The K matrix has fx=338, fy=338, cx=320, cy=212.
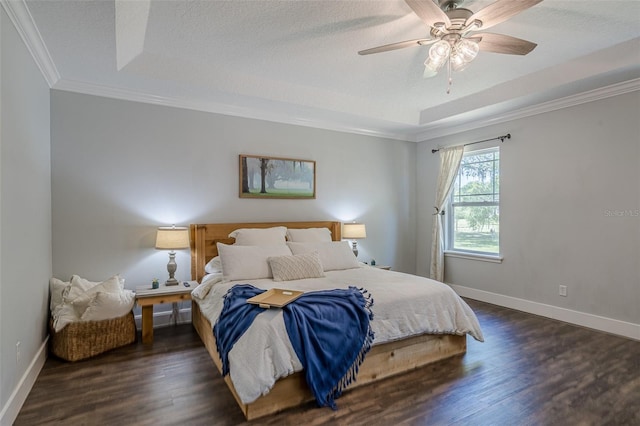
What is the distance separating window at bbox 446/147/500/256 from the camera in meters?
4.67

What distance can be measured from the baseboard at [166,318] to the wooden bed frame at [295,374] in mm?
206

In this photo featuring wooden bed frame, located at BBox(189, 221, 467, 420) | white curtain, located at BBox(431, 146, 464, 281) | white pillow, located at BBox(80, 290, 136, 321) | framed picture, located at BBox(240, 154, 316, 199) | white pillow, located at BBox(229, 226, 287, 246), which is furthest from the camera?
white curtain, located at BBox(431, 146, 464, 281)

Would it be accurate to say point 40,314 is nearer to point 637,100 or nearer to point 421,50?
point 421,50

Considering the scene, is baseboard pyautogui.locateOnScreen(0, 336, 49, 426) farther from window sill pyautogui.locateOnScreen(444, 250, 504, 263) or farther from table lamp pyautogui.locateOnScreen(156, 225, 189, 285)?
window sill pyautogui.locateOnScreen(444, 250, 504, 263)

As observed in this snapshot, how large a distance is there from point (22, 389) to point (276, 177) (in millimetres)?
3077

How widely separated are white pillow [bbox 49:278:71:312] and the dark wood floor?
0.47m

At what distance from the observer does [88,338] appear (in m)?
2.86

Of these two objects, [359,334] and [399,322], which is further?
[399,322]

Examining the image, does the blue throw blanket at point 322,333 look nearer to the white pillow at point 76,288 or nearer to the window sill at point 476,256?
the white pillow at point 76,288

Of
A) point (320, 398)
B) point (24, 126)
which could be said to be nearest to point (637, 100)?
point (320, 398)

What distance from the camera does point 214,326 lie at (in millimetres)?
2566

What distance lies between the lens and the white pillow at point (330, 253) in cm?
369

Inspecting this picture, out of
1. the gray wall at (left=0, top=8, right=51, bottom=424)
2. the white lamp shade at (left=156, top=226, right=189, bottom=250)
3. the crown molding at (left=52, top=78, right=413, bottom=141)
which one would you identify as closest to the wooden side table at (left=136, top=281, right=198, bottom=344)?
the white lamp shade at (left=156, top=226, right=189, bottom=250)

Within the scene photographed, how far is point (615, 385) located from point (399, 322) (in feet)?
5.11
